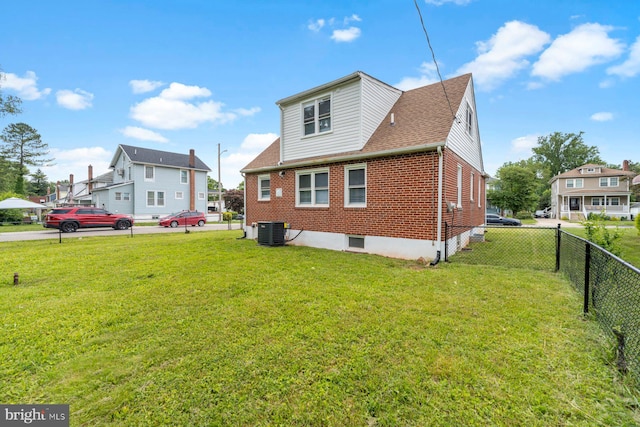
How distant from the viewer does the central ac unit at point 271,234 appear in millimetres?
9820

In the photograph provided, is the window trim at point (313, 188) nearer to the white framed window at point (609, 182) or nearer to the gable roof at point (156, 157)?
the gable roof at point (156, 157)

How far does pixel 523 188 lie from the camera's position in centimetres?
3231

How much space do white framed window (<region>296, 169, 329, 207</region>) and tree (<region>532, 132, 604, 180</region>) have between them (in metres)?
59.3

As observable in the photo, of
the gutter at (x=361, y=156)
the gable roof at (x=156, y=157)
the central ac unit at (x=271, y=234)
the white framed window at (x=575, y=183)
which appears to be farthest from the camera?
the white framed window at (x=575, y=183)

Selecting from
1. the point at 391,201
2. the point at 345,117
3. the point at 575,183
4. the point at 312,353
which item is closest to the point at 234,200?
the point at 345,117

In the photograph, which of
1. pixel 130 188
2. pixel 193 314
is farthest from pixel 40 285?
pixel 130 188

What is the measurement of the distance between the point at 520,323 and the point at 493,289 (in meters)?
1.46

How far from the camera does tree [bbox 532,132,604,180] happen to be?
50344mm

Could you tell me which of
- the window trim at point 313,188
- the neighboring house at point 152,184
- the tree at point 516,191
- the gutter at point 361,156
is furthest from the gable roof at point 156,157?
the tree at point 516,191

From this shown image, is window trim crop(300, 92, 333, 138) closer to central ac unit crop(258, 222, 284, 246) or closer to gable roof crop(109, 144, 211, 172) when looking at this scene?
central ac unit crop(258, 222, 284, 246)

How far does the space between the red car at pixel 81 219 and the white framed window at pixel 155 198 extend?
388 inches

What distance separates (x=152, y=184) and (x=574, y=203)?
5224cm

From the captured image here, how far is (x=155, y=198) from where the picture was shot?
1145 inches

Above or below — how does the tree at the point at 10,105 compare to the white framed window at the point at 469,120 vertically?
above
